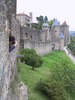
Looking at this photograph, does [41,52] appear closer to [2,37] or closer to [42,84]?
[42,84]

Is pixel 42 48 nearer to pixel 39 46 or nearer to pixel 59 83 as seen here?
pixel 39 46

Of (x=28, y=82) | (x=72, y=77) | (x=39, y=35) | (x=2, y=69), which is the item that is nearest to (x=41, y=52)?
(x=39, y=35)

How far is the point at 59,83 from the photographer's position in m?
18.9

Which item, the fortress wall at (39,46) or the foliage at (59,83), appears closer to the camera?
the foliage at (59,83)

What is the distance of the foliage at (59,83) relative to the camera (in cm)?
1770

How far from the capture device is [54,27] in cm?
5669

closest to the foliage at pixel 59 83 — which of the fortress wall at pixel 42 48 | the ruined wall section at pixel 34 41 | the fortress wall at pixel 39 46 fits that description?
the ruined wall section at pixel 34 41

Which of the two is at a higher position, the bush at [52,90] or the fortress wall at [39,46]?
the fortress wall at [39,46]

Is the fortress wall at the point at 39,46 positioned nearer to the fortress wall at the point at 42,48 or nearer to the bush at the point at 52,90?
the fortress wall at the point at 42,48

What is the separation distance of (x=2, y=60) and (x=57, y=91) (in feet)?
36.1

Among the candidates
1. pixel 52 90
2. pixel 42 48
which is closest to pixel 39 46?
pixel 42 48

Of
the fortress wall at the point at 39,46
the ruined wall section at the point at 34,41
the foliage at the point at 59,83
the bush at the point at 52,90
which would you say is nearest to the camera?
the bush at the point at 52,90

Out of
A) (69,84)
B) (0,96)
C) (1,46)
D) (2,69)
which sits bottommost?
(69,84)

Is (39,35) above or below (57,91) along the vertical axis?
above
